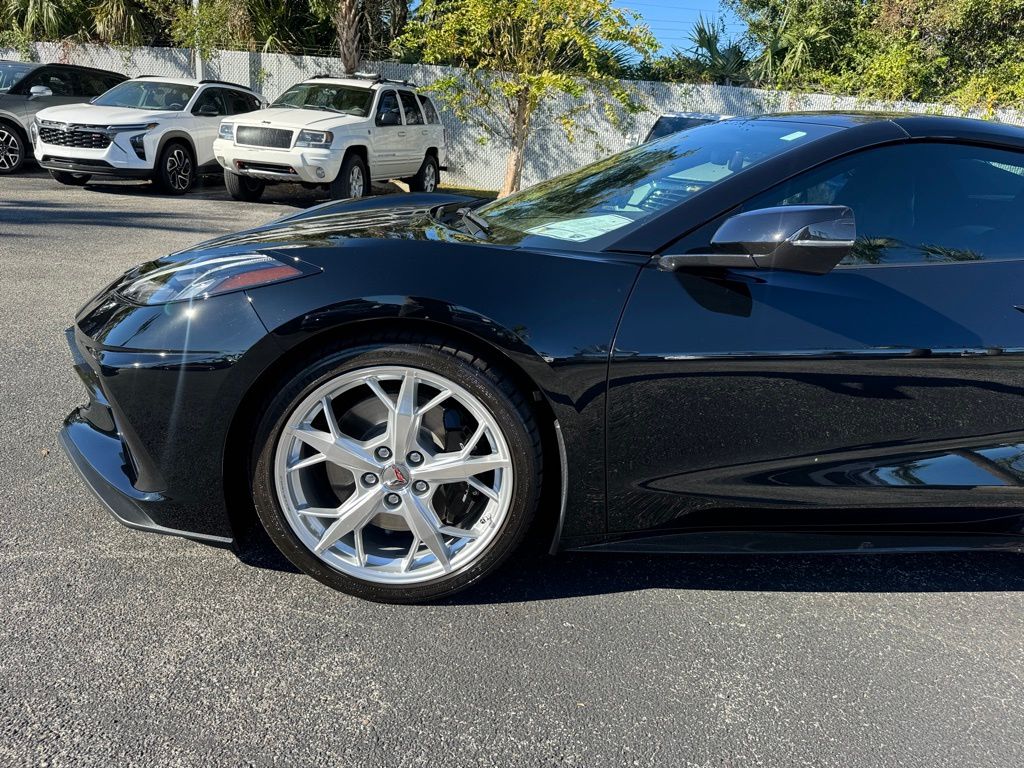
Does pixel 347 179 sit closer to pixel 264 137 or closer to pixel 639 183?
pixel 264 137

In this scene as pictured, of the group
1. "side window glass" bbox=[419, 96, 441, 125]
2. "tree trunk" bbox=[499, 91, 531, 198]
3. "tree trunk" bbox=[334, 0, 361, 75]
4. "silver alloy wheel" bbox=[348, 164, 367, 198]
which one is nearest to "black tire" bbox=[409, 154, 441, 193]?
"side window glass" bbox=[419, 96, 441, 125]

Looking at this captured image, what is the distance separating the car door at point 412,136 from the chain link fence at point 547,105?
3.31 meters

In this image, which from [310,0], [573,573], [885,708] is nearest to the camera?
[885,708]

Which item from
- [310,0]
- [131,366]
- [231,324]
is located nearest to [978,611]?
[231,324]

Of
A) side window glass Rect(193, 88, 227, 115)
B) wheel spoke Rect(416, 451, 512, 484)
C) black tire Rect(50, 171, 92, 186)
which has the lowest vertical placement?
black tire Rect(50, 171, 92, 186)

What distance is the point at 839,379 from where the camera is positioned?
2.35 m

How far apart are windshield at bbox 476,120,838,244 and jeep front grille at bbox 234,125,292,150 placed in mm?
7953

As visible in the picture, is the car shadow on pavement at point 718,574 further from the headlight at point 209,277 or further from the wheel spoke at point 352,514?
the headlight at point 209,277

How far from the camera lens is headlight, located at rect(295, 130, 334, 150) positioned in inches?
408

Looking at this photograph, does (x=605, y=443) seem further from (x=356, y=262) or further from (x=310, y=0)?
(x=310, y=0)

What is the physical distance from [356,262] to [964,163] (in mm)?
1954

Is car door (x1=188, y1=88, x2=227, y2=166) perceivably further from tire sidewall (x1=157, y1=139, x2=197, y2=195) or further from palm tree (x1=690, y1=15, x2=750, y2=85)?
palm tree (x1=690, y1=15, x2=750, y2=85)

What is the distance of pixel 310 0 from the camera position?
52.1 ft

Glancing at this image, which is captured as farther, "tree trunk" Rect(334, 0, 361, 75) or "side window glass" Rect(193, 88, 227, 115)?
"tree trunk" Rect(334, 0, 361, 75)
